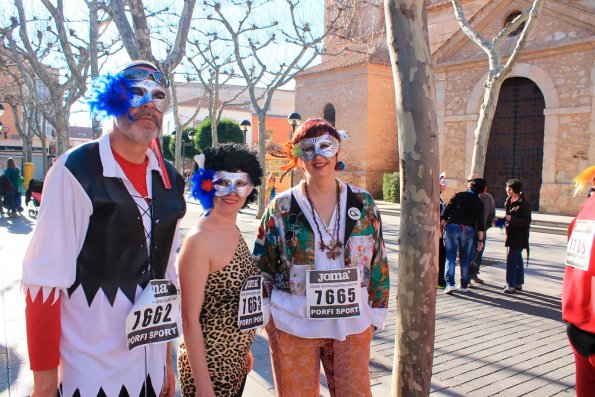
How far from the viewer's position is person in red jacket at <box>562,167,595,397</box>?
2.38 meters

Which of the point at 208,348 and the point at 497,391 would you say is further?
the point at 497,391

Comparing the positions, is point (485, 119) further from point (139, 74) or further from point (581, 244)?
point (139, 74)

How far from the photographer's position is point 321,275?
2.57m

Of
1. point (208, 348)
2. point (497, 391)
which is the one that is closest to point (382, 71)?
point (497, 391)

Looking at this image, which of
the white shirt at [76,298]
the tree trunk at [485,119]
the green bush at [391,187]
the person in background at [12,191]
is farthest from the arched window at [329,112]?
the white shirt at [76,298]

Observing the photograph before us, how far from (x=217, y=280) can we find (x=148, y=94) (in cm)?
→ 90

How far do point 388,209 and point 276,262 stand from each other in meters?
17.2

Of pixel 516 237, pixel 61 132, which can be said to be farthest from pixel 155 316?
pixel 61 132

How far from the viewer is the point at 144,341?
6.17 feet

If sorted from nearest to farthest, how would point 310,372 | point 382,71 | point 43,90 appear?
point 310,372 < point 382,71 < point 43,90

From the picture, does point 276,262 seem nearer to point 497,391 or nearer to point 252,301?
point 252,301

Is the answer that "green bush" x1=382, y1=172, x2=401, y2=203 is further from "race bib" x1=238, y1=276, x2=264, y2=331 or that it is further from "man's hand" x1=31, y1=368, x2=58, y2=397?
"man's hand" x1=31, y1=368, x2=58, y2=397

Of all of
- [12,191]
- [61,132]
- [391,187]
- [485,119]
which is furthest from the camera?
[391,187]

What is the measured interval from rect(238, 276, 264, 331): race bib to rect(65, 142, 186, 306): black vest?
20.3 inches
